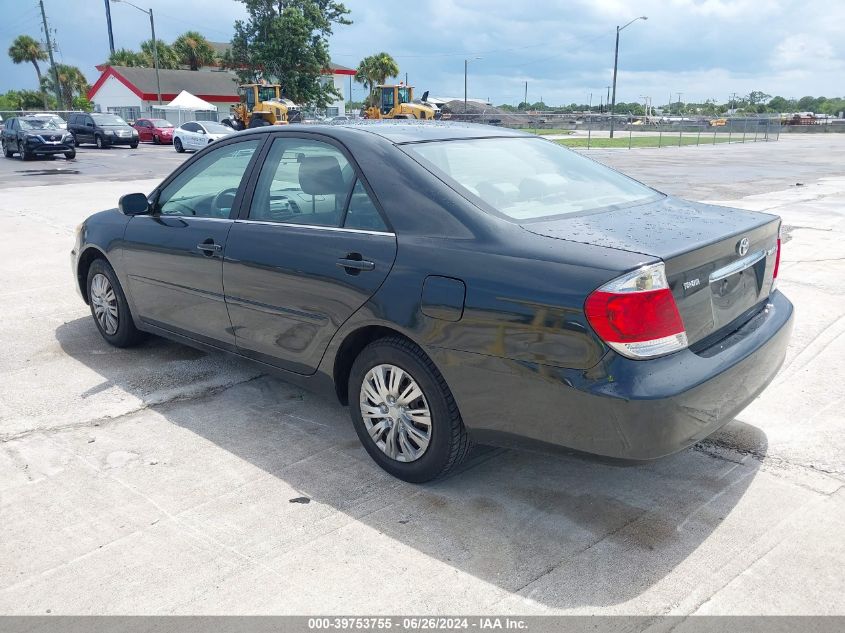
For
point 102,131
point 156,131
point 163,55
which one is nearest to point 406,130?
point 102,131

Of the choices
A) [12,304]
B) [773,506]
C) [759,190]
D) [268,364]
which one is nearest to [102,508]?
[268,364]

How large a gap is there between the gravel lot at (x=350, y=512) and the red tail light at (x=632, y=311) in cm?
55

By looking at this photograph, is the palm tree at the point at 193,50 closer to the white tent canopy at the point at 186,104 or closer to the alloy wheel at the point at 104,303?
the white tent canopy at the point at 186,104

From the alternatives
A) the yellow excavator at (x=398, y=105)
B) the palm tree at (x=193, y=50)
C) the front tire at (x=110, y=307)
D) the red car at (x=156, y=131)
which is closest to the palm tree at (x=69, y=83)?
the palm tree at (x=193, y=50)

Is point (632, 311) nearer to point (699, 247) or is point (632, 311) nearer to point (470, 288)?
point (699, 247)

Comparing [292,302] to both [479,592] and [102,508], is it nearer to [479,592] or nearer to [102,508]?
[102,508]

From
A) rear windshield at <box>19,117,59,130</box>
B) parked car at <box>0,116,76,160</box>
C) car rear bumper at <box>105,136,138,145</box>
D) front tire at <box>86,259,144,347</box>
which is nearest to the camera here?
front tire at <box>86,259,144,347</box>

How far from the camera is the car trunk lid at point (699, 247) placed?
9.63 feet

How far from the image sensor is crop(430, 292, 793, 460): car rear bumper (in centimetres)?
276

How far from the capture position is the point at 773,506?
10.8 ft

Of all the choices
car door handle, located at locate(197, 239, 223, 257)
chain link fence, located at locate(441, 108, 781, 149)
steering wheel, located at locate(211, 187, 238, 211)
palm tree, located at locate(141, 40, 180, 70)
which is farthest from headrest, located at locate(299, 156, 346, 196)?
palm tree, located at locate(141, 40, 180, 70)

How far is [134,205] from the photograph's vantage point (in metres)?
4.87

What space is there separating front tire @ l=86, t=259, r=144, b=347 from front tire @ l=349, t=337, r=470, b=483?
2.40 m

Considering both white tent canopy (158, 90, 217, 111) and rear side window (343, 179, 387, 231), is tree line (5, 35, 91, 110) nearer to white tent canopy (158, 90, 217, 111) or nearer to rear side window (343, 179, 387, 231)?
white tent canopy (158, 90, 217, 111)
